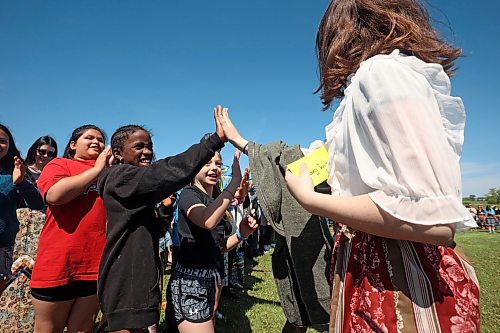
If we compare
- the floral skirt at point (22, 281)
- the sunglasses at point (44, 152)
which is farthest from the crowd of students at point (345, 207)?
the sunglasses at point (44, 152)

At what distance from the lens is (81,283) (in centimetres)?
242

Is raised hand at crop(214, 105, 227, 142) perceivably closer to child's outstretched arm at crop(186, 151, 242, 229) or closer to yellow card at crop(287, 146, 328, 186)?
child's outstretched arm at crop(186, 151, 242, 229)

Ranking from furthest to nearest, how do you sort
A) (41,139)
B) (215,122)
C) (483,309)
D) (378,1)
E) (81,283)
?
(483,309) < (41,139) < (81,283) < (215,122) < (378,1)

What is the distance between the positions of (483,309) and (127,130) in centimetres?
612

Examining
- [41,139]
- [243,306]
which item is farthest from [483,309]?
[41,139]

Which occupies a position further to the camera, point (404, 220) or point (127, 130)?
point (127, 130)

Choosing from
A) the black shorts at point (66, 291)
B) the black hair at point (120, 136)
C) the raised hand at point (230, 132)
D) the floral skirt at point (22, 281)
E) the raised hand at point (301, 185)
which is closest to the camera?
the raised hand at point (301, 185)

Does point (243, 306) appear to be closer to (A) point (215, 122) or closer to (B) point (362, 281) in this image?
(A) point (215, 122)

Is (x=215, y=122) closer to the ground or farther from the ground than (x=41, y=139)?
closer to the ground

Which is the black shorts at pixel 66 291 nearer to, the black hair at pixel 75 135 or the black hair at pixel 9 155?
the black hair at pixel 75 135

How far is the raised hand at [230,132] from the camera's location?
6.43 ft

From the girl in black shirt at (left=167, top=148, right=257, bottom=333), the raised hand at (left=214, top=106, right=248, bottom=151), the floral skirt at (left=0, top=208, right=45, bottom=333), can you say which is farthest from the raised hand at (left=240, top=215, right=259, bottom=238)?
the floral skirt at (left=0, top=208, right=45, bottom=333)

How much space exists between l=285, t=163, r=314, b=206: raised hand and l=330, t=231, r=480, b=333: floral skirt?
0.80 feet

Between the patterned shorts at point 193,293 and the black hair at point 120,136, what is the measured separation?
99 cm
